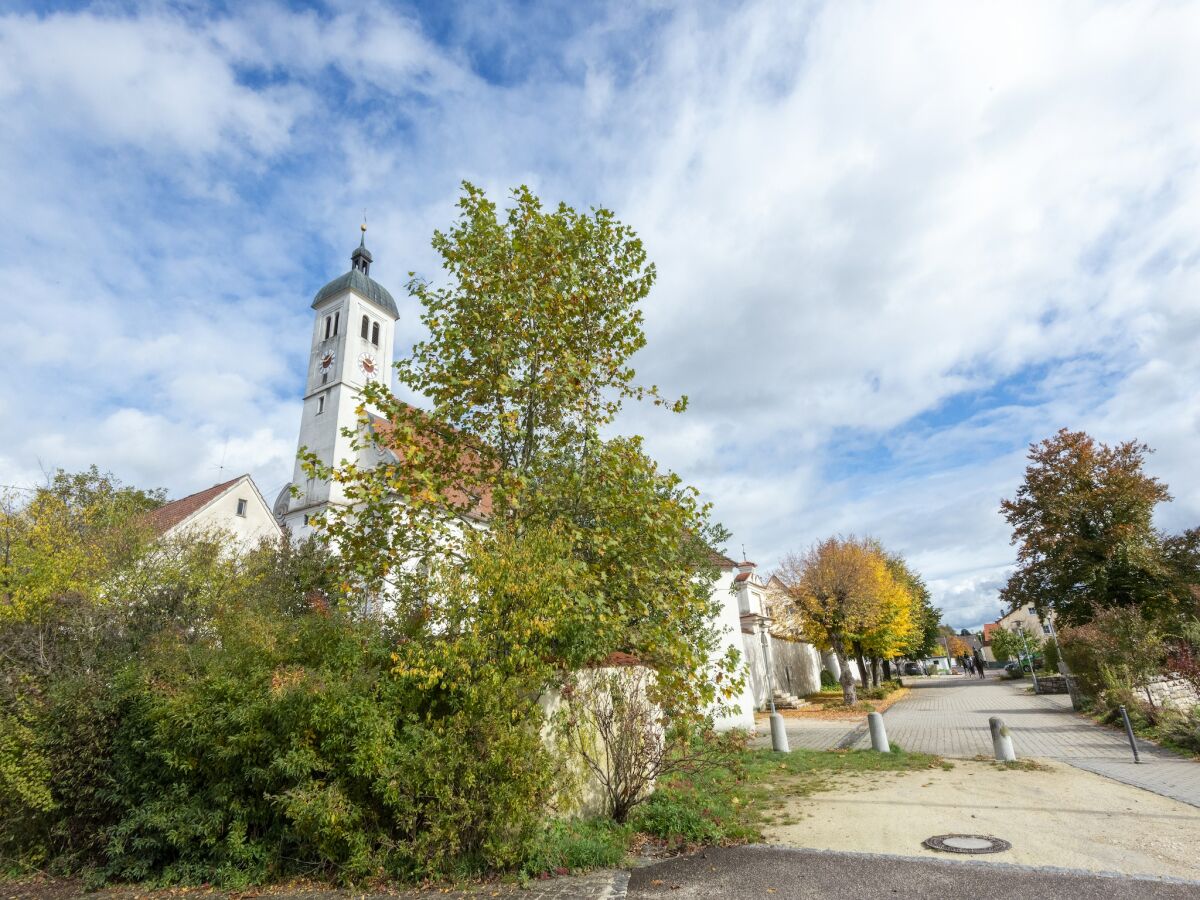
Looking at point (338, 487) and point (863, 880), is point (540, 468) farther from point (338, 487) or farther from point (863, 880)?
point (338, 487)

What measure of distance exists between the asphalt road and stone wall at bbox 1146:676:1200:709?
44.8 ft

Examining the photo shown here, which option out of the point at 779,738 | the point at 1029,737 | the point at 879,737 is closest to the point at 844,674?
the point at 1029,737

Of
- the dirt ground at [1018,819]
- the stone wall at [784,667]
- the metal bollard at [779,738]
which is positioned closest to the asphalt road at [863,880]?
the dirt ground at [1018,819]

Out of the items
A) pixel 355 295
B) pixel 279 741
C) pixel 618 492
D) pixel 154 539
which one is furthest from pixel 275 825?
pixel 355 295

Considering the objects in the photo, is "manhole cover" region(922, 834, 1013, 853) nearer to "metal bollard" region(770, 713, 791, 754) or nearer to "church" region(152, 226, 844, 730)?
"metal bollard" region(770, 713, 791, 754)

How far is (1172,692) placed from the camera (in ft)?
57.1

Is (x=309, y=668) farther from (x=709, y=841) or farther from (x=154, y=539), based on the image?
(x=154, y=539)

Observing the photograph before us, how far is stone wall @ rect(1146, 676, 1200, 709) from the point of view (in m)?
15.5

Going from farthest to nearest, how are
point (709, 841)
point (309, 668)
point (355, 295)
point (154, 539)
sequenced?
point (355, 295), point (154, 539), point (709, 841), point (309, 668)

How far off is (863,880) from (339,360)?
34227 millimetres

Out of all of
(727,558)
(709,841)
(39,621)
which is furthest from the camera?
(727,558)

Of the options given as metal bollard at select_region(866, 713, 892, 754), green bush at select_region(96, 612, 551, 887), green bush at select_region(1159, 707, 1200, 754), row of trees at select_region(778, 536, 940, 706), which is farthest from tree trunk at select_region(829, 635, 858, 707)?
green bush at select_region(96, 612, 551, 887)

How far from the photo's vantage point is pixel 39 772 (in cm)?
652

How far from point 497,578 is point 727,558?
18.4m
